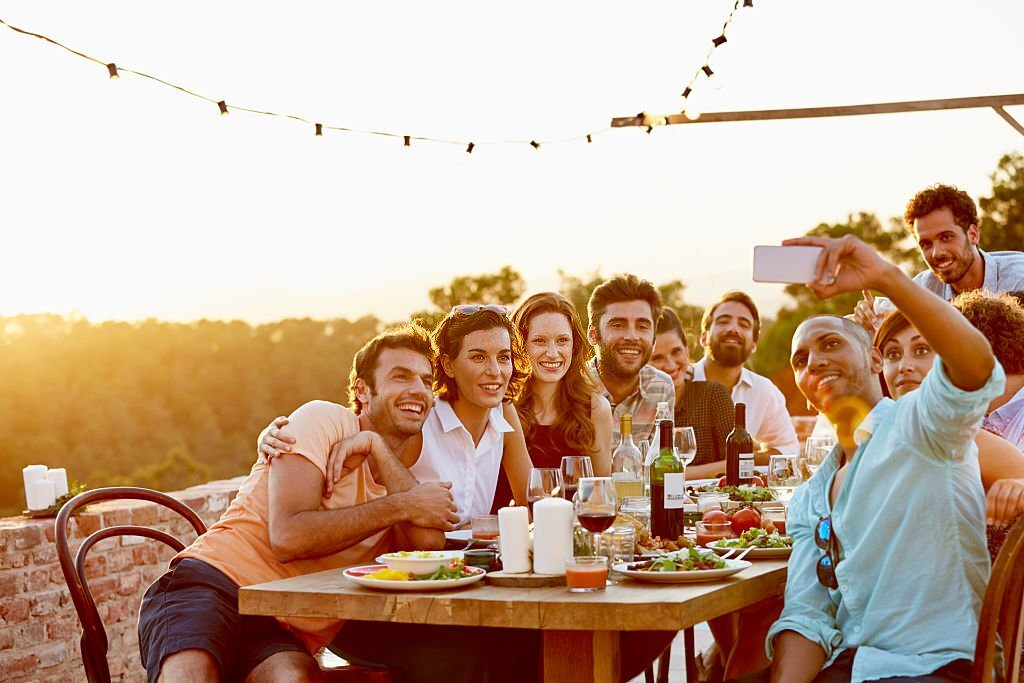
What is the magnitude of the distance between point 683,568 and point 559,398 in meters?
1.91

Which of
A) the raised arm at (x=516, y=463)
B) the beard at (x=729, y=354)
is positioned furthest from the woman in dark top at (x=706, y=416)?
the raised arm at (x=516, y=463)

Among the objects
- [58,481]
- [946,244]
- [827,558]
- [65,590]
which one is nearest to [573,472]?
[827,558]

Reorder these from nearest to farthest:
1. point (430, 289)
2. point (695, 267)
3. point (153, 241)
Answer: point (695, 267) < point (153, 241) < point (430, 289)

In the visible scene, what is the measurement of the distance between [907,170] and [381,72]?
5.87m

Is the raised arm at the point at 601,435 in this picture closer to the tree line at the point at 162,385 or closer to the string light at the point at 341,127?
the string light at the point at 341,127

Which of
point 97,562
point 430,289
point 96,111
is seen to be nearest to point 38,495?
point 97,562

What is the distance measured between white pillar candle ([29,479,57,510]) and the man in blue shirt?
120 inches

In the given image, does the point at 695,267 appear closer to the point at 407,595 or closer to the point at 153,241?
the point at 153,241

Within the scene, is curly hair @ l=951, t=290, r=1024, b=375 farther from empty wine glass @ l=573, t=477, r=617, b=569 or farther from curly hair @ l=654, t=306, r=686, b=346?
curly hair @ l=654, t=306, r=686, b=346

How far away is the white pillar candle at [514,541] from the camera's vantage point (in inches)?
97.5

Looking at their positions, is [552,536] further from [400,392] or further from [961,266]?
[961,266]

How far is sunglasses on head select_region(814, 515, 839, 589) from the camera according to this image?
244 cm

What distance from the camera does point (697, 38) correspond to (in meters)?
6.30

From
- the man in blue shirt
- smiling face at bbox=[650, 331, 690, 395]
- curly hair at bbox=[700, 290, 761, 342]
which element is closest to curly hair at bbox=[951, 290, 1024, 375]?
the man in blue shirt
